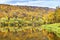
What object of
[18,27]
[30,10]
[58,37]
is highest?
[30,10]

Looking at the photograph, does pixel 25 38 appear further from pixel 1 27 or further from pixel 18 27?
pixel 1 27

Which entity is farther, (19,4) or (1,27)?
(19,4)

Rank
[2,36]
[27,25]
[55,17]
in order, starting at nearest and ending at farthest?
1. [2,36]
2. [27,25]
3. [55,17]

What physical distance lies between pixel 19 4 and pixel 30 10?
24 cm

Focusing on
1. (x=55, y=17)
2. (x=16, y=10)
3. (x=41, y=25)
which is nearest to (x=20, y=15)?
(x=16, y=10)

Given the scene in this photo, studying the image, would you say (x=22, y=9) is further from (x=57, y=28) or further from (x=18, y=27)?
(x=57, y=28)

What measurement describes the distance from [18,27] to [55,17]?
26.2 inches

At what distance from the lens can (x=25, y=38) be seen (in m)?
2.45

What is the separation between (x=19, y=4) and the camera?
296 cm

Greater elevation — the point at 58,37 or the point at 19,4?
the point at 19,4

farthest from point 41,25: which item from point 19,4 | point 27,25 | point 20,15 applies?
point 19,4

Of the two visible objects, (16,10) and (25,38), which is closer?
(25,38)

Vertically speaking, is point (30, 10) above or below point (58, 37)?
above

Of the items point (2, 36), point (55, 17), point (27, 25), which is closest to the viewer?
point (2, 36)
